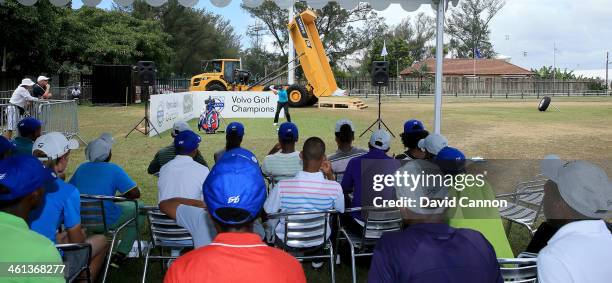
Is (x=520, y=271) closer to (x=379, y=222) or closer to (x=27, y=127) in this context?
(x=379, y=222)

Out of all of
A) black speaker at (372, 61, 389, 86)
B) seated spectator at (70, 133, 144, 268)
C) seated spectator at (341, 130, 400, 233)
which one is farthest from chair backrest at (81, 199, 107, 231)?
black speaker at (372, 61, 389, 86)

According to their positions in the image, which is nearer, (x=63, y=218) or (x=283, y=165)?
(x=63, y=218)

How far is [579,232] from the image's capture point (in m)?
1.86

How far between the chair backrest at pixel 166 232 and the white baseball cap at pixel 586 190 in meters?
2.38

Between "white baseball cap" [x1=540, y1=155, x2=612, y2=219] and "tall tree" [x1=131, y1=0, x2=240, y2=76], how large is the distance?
52400 millimetres

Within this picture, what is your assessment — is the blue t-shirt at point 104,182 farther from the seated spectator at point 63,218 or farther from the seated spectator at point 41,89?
the seated spectator at point 41,89

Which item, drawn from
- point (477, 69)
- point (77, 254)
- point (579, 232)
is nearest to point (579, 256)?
point (579, 232)

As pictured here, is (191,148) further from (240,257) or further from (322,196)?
(240,257)

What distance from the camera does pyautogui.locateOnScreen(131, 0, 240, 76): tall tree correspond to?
5425 centimetres

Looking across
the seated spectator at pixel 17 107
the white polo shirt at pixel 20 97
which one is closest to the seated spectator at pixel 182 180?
the seated spectator at pixel 17 107

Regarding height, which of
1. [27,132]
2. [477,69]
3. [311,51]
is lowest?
[27,132]

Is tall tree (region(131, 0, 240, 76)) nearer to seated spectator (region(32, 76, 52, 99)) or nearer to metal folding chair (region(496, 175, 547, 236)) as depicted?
seated spectator (region(32, 76, 52, 99))

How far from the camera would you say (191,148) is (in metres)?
3.93

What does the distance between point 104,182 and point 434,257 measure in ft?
9.86
